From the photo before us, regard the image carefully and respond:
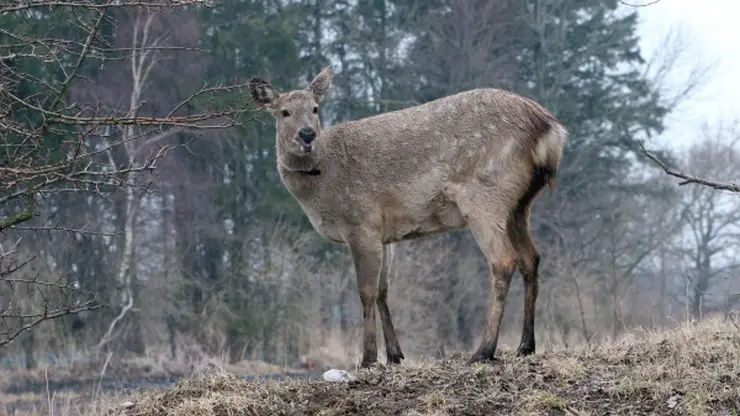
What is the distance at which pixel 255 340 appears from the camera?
3241 centimetres

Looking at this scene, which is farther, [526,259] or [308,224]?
[308,224]

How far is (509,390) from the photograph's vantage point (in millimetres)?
7254

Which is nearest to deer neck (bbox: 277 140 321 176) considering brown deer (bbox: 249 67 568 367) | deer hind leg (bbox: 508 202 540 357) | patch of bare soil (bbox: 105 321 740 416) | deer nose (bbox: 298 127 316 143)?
brown deer (bbox: 249 67 568 367)

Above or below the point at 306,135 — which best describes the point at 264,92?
above

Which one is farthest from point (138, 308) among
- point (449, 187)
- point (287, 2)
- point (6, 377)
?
point (449, 187)

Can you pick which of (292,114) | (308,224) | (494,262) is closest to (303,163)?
(292,114)

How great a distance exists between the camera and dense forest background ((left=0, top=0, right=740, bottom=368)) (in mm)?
30406

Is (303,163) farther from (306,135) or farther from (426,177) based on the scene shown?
(426,177)

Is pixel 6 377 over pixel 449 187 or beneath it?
beneath

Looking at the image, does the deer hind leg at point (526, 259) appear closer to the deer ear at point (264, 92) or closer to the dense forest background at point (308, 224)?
the deer ear at point (264, 92)

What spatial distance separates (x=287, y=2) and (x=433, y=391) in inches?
1289

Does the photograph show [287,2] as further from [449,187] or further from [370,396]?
[370,396]

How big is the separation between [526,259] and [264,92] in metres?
3.19

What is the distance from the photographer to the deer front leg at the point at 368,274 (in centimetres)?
946
